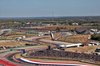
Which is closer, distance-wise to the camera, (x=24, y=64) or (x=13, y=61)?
(x=24, y=64)

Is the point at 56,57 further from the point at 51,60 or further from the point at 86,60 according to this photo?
the point at 86,60

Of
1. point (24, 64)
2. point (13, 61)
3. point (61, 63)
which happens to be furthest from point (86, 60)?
point (13, 61)

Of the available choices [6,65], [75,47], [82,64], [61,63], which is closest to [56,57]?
[61,63]

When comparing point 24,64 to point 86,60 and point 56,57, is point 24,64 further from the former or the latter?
point 86,60

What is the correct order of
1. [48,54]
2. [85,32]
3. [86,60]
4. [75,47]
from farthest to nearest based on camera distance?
[85,32] → [75,47] → [48,54] → [86,60]

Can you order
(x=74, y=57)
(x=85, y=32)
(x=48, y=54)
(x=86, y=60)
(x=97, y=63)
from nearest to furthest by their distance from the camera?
(x=97, y=63)
(x=86, y=60)
(x=74, y=57)
(x=48, y=54)
(x=85, y=32)

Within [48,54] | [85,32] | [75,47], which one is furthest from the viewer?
[85,32]

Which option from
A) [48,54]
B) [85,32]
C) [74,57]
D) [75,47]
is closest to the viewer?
[74,57]

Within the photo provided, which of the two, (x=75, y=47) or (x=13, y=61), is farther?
(x=75, y=47)
